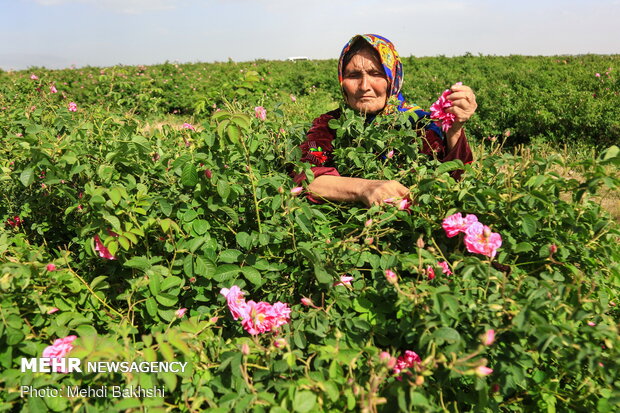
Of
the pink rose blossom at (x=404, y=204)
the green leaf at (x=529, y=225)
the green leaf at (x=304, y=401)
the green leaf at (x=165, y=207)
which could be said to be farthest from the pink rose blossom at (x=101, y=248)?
the green leaf at (x=529, y=225)

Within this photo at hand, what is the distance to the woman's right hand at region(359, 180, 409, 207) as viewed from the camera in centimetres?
146

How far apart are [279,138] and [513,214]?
3.44 ft

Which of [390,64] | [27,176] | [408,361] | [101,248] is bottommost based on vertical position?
[408,361]

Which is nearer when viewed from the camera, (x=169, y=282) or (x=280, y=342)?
(x=280, y=342)

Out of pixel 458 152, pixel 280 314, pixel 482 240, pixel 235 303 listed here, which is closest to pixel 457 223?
pixel 482 240

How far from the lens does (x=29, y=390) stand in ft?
3.34

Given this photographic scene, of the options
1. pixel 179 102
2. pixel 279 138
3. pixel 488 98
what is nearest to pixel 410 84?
pixel 488 98

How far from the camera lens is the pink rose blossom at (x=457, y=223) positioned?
4.00ft

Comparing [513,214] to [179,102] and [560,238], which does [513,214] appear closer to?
[560,238]

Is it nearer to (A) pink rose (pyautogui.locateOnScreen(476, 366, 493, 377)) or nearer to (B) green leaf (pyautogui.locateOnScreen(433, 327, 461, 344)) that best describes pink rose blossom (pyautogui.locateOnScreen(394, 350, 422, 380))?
(B) green leaf (pyautogui.locateOnScreen(433, 327, 461, 344))

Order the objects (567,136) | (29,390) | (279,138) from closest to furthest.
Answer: (29,390) → (279,138) → (567,136)

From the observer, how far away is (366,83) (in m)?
2.30

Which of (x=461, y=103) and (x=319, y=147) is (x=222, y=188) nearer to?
(x=319, y=147)

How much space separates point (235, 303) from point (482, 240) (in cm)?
73
